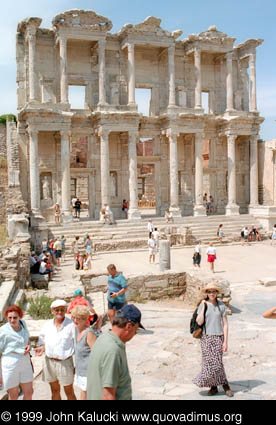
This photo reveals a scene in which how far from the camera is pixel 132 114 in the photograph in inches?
1110

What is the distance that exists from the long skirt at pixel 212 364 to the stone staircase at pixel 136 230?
58.4 feet

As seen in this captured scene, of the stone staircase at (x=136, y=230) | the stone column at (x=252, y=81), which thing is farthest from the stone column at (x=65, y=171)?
the stone column at (x=252, y=81)

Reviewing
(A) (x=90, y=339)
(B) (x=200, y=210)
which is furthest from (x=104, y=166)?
(A) (x=90, y=339)

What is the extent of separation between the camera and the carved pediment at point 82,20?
27312 mm

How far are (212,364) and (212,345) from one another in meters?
0.24

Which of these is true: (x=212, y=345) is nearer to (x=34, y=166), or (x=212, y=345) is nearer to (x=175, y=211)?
(x=34, y=166)

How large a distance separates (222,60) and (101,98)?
10091mm

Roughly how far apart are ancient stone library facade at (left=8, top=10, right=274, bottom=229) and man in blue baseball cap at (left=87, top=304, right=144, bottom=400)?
2218 cm

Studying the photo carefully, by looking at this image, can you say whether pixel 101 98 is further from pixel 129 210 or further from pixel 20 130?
pixel 129 210

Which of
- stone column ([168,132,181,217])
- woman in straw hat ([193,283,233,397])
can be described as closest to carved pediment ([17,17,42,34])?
stone column ([168,132,181,217])

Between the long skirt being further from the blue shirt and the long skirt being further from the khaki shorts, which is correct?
the blue shirt

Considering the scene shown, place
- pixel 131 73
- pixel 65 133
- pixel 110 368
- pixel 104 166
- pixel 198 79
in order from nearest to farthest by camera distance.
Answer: pixel 110 368, pixel 65 133, pixel 104 166, pixel 131 73, pixel 198 79

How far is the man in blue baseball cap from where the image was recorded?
374cm
